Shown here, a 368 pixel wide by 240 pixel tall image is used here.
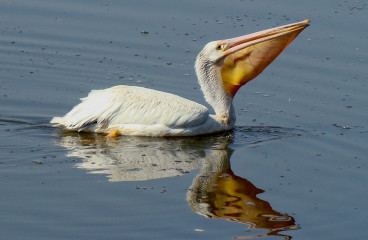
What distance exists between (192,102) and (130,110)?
614 mm

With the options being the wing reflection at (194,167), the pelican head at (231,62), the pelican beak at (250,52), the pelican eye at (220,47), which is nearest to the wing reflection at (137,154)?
the wing reflection at (194,167)

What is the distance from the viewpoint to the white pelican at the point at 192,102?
7559 mm

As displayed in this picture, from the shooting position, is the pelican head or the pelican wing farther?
the pelican head

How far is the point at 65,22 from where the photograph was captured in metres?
9.98

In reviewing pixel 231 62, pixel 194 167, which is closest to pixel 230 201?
pixel 194 167

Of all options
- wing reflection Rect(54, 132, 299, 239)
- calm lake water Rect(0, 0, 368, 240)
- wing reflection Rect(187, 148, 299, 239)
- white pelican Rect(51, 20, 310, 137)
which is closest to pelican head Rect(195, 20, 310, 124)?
white pelican Rect(51, 20, 310, 137)

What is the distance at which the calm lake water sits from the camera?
5848mm

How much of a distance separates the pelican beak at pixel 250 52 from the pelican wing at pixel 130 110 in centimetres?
57

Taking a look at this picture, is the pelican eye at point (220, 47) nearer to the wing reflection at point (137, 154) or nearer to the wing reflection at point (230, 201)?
the wing reflection at point (137, 154)

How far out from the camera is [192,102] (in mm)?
7770

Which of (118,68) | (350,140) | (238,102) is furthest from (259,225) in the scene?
(118,68)

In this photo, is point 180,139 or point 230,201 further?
point 180,139

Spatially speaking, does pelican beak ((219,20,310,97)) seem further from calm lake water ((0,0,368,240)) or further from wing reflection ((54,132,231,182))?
wing reflection ((54,132,231,182))

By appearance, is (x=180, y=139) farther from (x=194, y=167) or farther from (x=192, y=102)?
(x=194, y=167)
